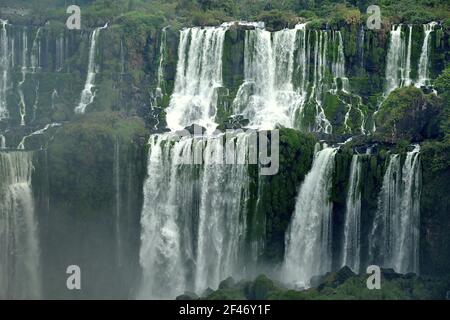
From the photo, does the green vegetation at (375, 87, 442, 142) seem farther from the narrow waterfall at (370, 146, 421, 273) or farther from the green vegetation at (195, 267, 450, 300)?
the green vegetation at (195, 267, 450, 300)

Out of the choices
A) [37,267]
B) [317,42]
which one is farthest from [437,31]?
[37,267]

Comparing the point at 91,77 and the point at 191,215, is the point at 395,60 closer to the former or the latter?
the point at 191,215

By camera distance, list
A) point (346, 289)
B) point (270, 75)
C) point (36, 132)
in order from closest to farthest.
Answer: point (346, 289), point (36, 132), point (270, 75)

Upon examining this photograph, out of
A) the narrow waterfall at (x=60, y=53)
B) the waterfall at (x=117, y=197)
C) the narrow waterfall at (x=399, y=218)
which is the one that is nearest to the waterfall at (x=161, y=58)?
the narrow waterfall at (x=60, y=53)

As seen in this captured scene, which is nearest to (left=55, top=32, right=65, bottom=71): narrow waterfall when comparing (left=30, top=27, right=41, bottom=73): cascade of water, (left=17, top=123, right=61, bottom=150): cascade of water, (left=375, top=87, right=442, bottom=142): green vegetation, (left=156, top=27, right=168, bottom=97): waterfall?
(left=30, top=27, right=41, bottom=73): cascade of water

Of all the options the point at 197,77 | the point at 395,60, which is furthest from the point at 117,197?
the point at 395,60

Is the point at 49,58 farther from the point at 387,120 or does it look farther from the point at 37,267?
the point at 387,120

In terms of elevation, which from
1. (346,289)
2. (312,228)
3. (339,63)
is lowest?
(346,289)

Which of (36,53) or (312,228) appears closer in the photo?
(312,228)
